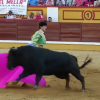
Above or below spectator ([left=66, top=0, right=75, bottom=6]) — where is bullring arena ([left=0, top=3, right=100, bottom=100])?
below

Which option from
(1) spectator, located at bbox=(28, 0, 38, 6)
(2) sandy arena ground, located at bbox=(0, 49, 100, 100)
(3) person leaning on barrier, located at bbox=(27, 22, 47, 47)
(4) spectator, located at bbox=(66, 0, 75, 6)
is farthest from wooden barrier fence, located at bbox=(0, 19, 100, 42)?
(3) person leaning on barrier, located at bbox=(27, 22, 47, 47)

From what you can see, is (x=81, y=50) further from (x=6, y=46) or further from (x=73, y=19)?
(x=6, y=46)

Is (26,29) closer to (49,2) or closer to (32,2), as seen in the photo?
(32,2)

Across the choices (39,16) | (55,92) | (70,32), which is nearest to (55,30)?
(70,32)

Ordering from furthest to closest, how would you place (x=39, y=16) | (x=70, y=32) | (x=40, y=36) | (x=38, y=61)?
(x=39, y=16)
(x=70, y=32)
(x=40, y=36)
(x=38, y=61)

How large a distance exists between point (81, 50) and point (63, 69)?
6719mm

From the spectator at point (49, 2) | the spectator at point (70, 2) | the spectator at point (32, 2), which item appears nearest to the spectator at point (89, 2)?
the spectator at point (70, 2)

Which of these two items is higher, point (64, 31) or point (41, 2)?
point (41, 2)

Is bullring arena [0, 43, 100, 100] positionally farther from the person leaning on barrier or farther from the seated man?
the seated man

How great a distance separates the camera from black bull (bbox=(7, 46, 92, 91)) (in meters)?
4.22

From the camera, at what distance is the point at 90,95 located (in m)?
4.20

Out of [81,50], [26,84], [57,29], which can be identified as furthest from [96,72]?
[57,29]

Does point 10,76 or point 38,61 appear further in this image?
point 10,76

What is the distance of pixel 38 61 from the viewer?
13.8 ft
